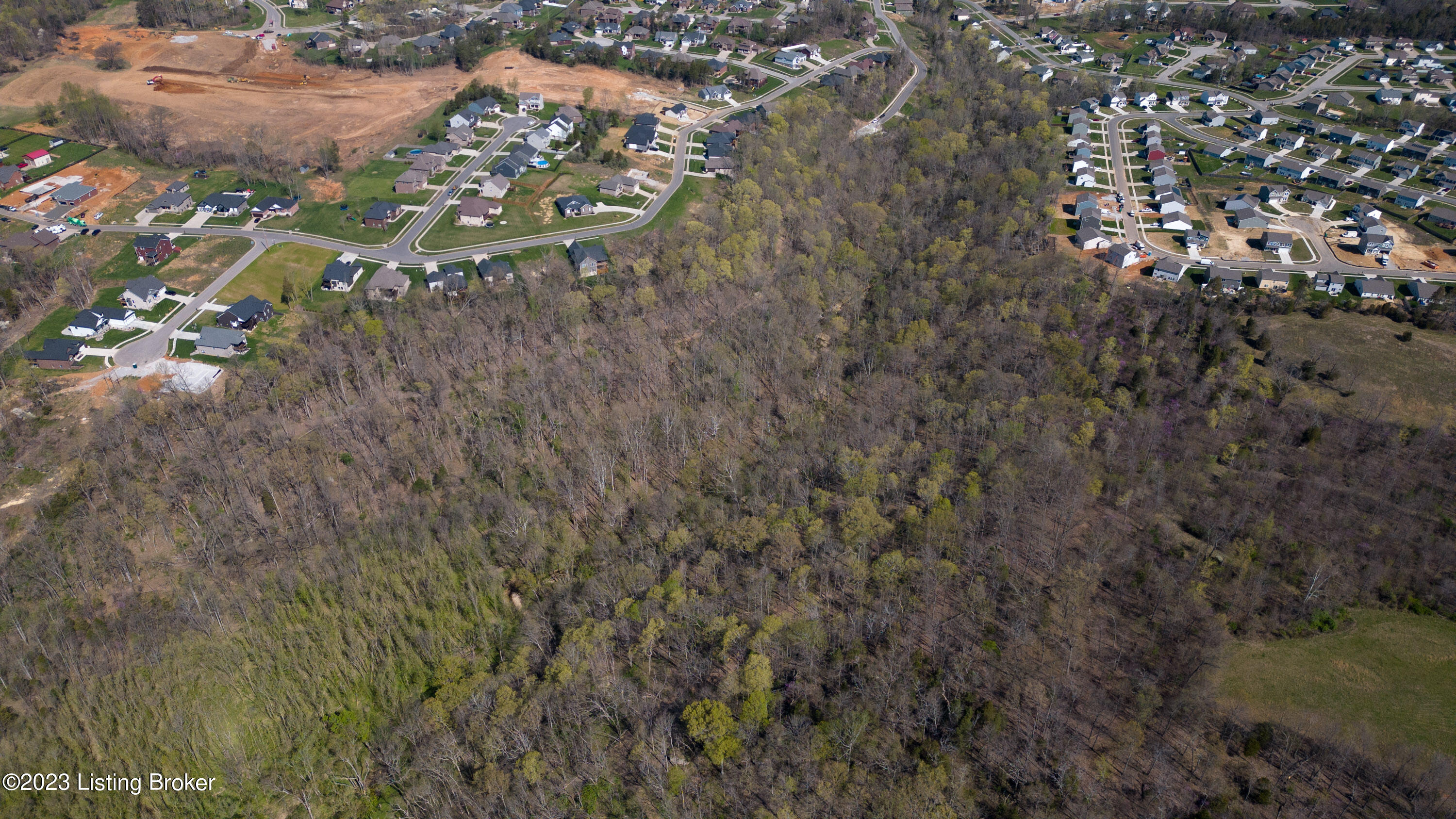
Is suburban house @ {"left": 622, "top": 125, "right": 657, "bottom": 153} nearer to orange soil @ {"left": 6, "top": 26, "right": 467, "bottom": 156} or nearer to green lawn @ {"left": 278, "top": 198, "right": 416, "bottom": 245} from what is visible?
orange soil @ {"left": 6, "top": 26, "right": 467, "bottom": 156}

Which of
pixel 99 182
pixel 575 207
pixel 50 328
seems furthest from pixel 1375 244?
pixel 99 182

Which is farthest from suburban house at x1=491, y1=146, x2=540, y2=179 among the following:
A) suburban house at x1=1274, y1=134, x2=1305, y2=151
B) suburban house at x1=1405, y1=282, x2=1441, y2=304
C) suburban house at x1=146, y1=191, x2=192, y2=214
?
suburban house at x1=1274, y1=134, x2=1305, y2=151

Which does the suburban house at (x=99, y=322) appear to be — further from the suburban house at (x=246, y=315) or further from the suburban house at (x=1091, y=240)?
the suburban house at (x=1091, y=240)

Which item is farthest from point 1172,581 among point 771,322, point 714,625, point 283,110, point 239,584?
point 283,110

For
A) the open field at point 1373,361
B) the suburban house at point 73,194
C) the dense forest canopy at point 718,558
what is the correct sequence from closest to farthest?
1. the dense forest canopy at point 718,558
2. the open field at point 1373,361
3. the suburban house at point 73,194

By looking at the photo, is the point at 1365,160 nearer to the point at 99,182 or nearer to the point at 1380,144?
the point at 1380,144

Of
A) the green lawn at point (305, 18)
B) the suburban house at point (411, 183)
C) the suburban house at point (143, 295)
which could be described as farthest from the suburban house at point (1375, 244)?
the green lawn at point (305, 18)
